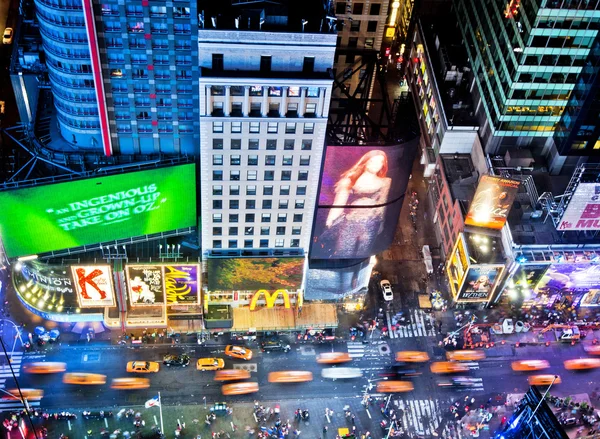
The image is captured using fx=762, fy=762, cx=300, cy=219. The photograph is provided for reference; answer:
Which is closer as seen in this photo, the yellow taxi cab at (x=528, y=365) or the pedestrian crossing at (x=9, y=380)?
the pedestrian crossing at (x=9, y=380)

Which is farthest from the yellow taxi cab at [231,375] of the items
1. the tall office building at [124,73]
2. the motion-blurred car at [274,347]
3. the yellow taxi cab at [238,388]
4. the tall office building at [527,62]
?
the tall office building at [527,62]

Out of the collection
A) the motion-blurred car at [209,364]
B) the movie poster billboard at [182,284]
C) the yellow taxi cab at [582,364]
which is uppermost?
the movie poster billboard at [182,284]

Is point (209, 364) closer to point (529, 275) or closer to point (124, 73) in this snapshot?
point (124, 73)

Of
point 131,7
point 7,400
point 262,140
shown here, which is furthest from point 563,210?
point 7,400

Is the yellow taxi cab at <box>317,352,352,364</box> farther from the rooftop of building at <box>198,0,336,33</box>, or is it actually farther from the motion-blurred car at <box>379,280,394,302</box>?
the rooftop of building at <box>198,0,336,33</box>

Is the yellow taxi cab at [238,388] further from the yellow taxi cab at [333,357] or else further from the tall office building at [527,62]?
the tall office building at [527,62]

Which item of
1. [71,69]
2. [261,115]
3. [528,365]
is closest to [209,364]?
[261,115]
